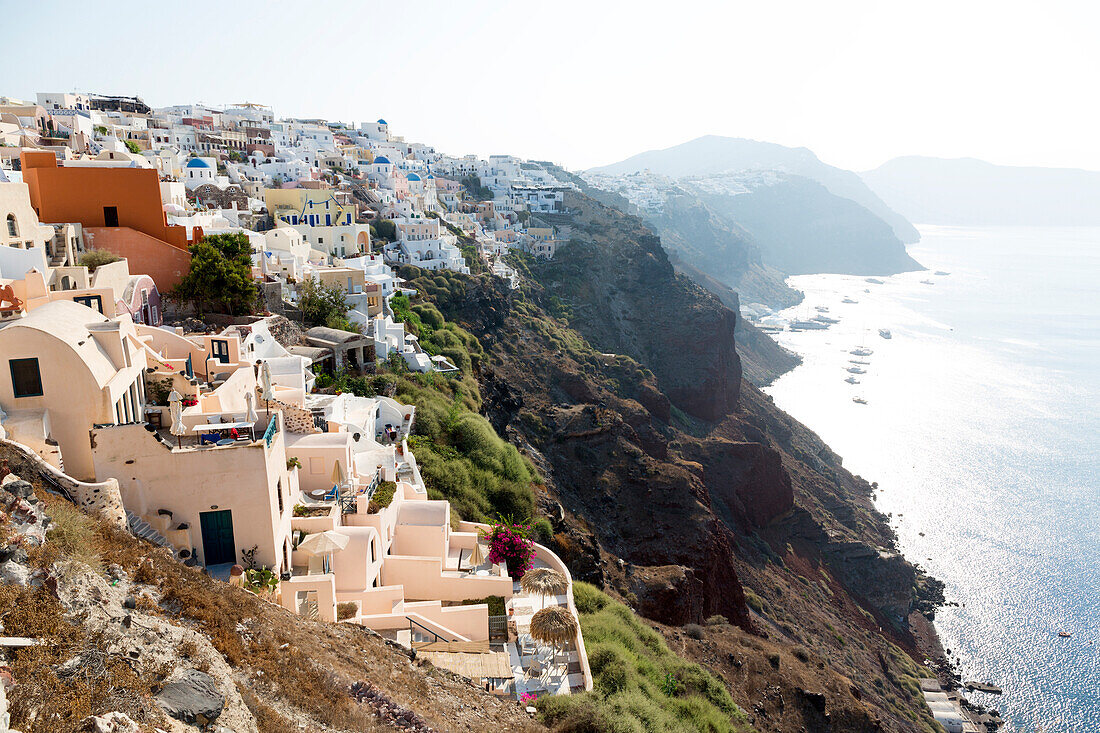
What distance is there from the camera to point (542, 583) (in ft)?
55.7

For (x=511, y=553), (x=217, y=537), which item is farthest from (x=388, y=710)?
(x=511, y=553)

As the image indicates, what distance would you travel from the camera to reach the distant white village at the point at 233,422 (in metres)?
12.2

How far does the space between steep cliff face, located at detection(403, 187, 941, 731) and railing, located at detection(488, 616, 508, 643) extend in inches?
430

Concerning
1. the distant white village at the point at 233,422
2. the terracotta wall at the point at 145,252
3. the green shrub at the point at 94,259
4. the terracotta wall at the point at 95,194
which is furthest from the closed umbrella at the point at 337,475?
the terracotta wall at the point at 95,194

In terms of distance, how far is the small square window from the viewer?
12.1m

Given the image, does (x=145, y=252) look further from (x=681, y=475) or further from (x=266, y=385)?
(x=681, y=475)

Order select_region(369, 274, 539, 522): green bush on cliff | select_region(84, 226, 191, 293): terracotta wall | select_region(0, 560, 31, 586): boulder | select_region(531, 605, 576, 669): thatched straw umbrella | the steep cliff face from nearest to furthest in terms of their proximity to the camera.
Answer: select_region(0, 560, 31, 586): boulder
select_region(531, 605, 576, 669): thatched straw umbrella
select_region(84, 226, 191, 293): terracotta wall
select_region(369, 274, 539, 522): green bush on cliff
the steep cliff face

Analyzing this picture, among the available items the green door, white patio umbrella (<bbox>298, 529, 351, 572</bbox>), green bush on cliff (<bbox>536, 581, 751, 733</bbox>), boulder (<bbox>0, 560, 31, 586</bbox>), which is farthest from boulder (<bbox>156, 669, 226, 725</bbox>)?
green bush on cliff (<bbox>536, 581, 751, 733</bbox>)

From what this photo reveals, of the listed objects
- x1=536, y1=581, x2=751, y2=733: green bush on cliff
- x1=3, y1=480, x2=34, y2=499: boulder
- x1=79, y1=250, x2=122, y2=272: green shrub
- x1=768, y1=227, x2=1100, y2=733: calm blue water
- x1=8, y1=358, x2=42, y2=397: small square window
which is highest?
x1=79, y1=250, x2=122, y2=272: green shrub

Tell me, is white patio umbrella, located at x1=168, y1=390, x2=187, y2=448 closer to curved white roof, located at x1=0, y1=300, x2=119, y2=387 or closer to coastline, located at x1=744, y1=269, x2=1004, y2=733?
Answer: curved white roof, located at x1=0, y1=300, x2=119, y2=387

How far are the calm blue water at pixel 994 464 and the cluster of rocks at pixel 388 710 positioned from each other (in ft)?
148

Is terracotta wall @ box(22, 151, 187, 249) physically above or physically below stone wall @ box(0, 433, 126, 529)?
above

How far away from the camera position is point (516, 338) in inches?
2085

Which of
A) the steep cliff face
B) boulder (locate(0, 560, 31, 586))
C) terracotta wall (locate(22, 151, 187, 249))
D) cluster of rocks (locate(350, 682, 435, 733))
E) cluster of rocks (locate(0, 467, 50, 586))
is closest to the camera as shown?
boulder (locate(0, 560, 31, 586))
